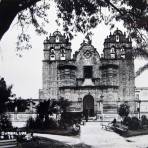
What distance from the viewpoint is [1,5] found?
6.97 meters

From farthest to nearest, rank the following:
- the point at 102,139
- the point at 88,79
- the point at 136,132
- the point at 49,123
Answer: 1. the point at 88,79
2. the point at 49,123
3. the point at 136,132
4. the point at 102,139

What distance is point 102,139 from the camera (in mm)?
9078

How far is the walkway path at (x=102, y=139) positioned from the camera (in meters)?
8.80

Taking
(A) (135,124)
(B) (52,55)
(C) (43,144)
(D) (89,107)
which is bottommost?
(C) (43,144)

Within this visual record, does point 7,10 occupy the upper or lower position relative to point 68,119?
upper

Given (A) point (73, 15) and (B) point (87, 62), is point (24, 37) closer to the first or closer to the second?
(A) point (73, 15)

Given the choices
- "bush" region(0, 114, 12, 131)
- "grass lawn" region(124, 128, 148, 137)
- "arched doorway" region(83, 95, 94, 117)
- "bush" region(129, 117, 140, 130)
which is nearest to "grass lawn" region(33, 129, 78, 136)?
"bush" region(0, 114, 12, 131)

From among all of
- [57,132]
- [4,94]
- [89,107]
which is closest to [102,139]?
[57,132]

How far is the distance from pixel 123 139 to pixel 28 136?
7.89 feet

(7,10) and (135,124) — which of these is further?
(135,124)

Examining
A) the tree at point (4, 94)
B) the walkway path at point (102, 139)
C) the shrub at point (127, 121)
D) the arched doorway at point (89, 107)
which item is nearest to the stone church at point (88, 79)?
the arched doorway at point (89, 107)

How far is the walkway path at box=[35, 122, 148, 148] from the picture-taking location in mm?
8795

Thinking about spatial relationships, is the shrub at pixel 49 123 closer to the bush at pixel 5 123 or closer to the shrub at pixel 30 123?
the shrub at pixel 30 123

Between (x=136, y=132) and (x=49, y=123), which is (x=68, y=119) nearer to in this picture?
(x=49, y=123)
